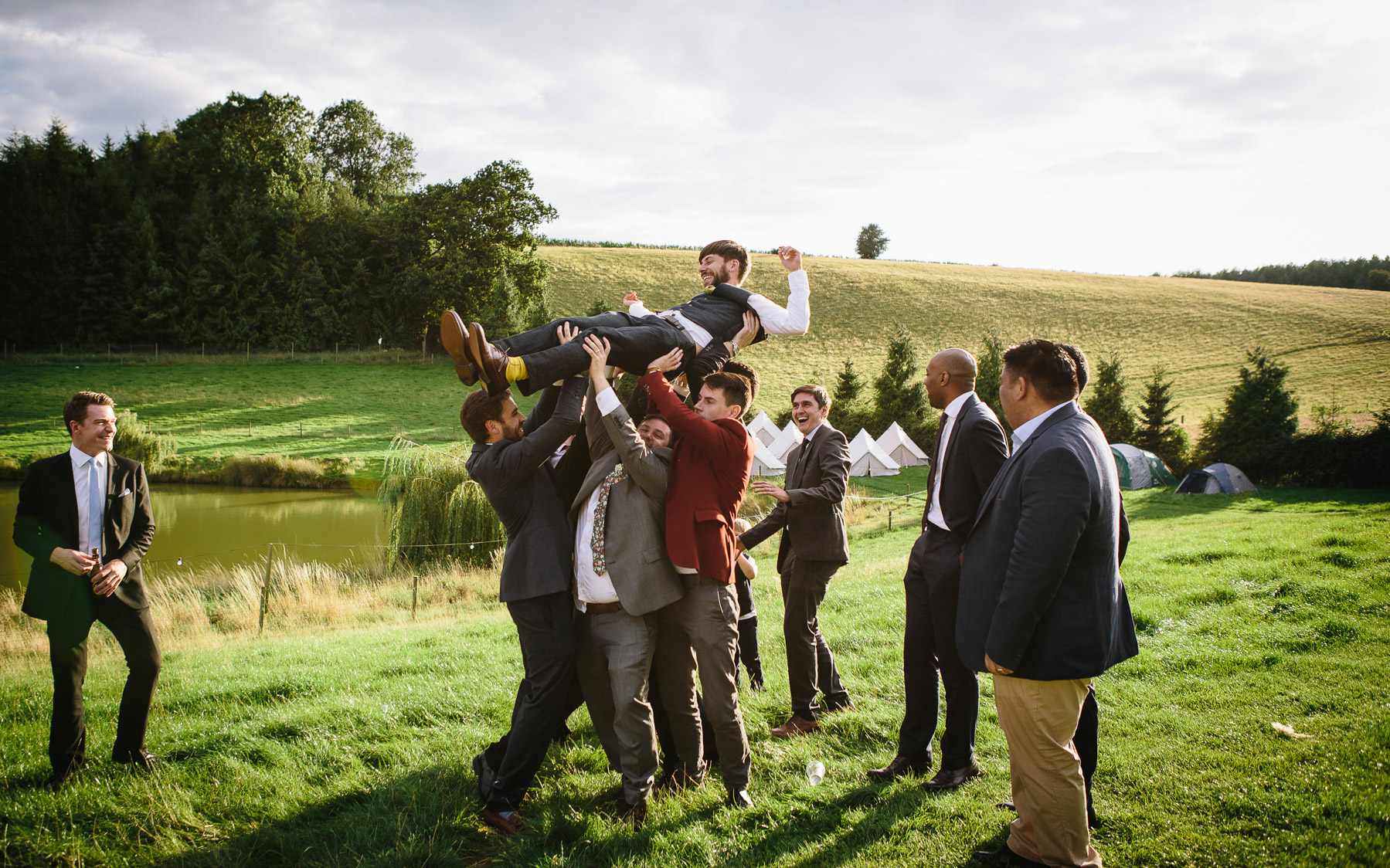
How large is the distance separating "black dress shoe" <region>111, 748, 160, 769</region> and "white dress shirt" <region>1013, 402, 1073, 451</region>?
16.0 ft

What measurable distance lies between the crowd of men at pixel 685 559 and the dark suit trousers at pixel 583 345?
0.04 ft

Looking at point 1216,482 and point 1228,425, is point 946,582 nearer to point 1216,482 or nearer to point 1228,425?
point 1216,482

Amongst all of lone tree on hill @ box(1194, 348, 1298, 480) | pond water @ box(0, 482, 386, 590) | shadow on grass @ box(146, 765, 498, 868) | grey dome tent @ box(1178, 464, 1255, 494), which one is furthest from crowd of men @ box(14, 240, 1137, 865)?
lone tree on hill @ box(1194, 348, 1298, 480)

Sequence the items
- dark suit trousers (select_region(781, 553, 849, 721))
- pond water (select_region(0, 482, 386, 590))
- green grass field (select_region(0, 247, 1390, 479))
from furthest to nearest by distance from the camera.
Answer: green grass field (select_region(0, 247, 1390, 479)) → pond water (select_region(0, 482, 386, 590)) → dark suit trousers (select_region(781, 553, 849, 721))

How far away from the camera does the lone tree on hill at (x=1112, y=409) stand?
27109 millimetres

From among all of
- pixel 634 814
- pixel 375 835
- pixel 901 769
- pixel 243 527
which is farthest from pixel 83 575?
pixel 243 527

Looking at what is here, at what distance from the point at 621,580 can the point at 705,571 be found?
1.36ft

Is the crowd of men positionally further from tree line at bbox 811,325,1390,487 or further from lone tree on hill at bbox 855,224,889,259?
lone tree on hill at bbox 855,224,889,259

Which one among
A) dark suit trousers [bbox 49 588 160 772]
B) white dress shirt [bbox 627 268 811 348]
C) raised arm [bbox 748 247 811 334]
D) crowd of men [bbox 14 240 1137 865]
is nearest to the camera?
crowd of men [bbox 14 240 1137 865]

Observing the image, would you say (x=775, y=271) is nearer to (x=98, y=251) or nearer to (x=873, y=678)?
(x=98, y=251)

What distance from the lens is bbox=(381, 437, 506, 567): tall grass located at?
12.7m

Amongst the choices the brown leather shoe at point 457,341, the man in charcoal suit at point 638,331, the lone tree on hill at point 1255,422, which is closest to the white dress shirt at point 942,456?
the man in charcoal suit at point 638,331

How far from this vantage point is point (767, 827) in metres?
3.37

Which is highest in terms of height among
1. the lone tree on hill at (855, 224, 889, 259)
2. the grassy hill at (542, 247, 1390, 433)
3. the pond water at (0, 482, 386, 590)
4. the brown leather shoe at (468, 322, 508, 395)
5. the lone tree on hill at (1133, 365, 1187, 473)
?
the lone tree on hill at (855, 224, 889, 259)
